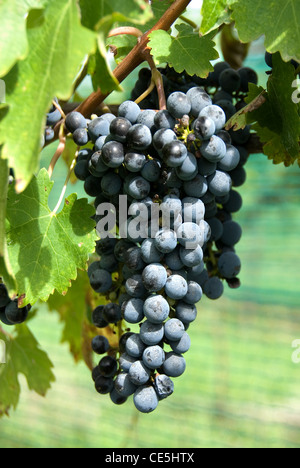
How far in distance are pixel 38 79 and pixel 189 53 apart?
→ 0.32 metres

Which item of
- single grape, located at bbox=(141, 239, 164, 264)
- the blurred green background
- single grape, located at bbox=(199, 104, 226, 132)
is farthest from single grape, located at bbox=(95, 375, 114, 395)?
the blurred green background

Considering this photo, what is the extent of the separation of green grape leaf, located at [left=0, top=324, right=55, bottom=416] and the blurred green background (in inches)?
87.0

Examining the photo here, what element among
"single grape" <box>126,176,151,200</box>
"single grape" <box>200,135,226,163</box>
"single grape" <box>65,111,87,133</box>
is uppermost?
"single grape" <box>200,135,226,163</box>

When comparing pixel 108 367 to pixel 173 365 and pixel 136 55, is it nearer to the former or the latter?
pixel 173 365

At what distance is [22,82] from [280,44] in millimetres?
361

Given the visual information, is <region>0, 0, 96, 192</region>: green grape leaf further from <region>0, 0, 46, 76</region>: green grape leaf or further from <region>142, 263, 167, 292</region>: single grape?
<region>142, 263, 167, 292</region>: single grape

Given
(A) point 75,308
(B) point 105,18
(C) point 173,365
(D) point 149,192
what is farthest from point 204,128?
(A) point 75,308

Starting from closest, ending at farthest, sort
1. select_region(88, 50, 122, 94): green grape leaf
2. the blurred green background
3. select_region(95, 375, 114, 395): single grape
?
select_region(88, 50, 122, 94): green grape leaf, select_region(95, 375, 114, 395): single grape, the blurred green background

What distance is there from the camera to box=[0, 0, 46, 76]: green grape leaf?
607 millimetres

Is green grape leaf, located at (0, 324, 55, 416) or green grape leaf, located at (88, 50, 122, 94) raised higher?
green grape leaf, located at (88, 50, 122, 94)

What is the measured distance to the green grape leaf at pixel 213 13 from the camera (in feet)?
2.70

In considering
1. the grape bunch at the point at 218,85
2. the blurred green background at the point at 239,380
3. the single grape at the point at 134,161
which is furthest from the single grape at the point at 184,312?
the blurred green background at the point at 239,380

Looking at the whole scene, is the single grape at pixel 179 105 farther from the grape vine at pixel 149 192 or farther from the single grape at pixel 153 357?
the single grape at pixel 153 357

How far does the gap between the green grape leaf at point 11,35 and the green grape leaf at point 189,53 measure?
0.27 metres
